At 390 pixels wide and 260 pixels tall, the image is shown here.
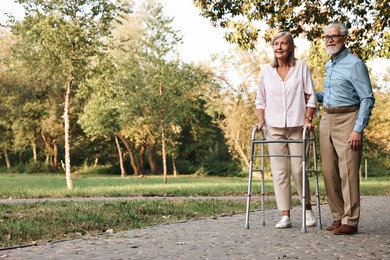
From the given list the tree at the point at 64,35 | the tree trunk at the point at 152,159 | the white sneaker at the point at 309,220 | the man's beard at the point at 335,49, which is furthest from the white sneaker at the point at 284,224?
the tree trunk at the point at 152,159

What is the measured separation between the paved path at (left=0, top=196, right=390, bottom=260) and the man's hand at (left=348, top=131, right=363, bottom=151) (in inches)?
37.8

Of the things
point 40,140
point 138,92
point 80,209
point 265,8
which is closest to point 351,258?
point 80,209

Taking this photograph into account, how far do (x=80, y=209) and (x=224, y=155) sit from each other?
138ft

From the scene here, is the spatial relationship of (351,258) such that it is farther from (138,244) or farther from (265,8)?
(265,8)

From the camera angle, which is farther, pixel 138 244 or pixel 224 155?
pixel 224 155

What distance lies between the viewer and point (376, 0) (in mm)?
14797

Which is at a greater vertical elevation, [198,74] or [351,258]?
[198,74]

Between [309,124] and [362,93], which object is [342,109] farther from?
[309,124]

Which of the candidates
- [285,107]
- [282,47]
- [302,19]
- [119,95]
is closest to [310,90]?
[285,107]

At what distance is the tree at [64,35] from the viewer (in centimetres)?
1917

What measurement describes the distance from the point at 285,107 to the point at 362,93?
93cm

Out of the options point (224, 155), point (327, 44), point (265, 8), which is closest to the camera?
point (327, 44)

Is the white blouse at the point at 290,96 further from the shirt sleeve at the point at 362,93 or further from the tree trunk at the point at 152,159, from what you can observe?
the tree trunk at the point at 152,159

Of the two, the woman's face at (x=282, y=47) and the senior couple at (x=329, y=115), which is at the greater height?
the woman's face at (x=282, y=47)
